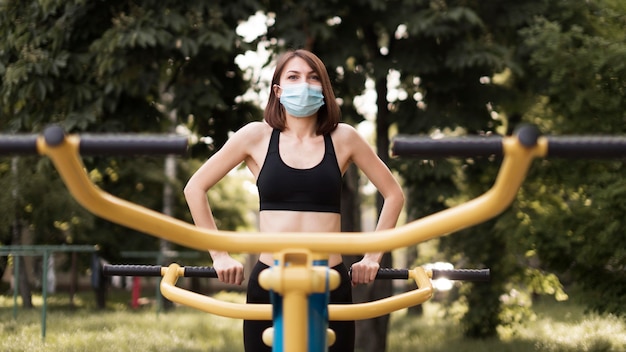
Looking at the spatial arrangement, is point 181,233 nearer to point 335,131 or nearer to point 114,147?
point 114,147

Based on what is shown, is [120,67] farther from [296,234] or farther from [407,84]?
[296,234]

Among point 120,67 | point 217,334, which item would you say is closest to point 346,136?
point 120,67

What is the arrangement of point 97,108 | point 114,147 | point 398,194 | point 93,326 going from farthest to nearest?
point 93,326 < point 97,108 < point 398,194 < point 114,147

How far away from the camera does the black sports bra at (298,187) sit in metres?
2.84

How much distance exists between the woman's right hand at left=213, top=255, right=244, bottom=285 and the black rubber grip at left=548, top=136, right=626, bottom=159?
1.18 metres

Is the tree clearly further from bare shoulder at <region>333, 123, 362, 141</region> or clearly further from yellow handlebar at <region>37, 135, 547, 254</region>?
yellow handlebar at <region>37, 135, 547, 254</region>

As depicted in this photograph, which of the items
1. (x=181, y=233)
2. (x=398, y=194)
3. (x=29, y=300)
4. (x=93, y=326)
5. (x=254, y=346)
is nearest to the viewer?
(x=181, y=233)

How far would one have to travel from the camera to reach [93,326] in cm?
1195

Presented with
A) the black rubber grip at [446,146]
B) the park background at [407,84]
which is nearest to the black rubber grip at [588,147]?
the black rubber grip at [446,146]

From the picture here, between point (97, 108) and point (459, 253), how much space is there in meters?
4.63

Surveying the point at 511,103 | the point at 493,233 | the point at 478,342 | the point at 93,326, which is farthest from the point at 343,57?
the point at 93,326

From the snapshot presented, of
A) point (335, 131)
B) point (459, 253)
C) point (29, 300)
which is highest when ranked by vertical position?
point (335, 131)

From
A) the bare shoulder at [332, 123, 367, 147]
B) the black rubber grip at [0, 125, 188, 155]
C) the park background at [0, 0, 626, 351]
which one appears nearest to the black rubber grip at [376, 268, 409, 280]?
the bare shoulder at [332, 123, 367, 147]

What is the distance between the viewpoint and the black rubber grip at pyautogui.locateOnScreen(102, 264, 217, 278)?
3.17 m
